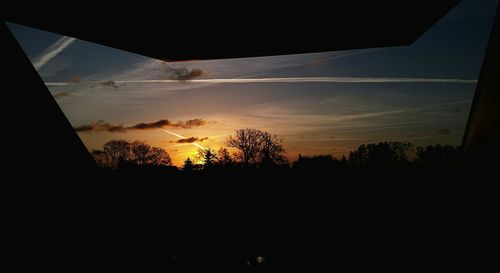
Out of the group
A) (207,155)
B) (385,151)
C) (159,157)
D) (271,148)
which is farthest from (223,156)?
(385,151)

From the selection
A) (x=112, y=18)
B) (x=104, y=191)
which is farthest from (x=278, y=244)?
(x=112, y=18)

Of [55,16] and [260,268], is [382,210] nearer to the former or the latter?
[260,268]

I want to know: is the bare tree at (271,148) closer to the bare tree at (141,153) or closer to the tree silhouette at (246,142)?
the tree silhouette at (246,142)

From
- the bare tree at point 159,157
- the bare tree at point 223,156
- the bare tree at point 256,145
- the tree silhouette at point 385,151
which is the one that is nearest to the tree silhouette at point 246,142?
the bare tree at point 256,145

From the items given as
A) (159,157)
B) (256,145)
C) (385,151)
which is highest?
(256,145)

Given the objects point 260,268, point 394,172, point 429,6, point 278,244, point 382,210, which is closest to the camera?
point 429,6

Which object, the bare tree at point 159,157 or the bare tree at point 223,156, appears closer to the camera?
the bare tree at point 159,157

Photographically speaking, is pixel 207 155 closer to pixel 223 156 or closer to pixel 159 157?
pixel 223 156

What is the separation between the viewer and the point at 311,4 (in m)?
4.34

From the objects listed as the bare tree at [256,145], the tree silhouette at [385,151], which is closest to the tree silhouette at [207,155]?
the bare tree at [256,145]

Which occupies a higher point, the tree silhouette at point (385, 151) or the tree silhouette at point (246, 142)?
the tree silhouette at point (246, 142)

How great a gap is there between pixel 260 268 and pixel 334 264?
119cm

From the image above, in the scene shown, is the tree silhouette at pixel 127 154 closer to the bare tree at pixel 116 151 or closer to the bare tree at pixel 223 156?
the bare tree at pixel 116 151

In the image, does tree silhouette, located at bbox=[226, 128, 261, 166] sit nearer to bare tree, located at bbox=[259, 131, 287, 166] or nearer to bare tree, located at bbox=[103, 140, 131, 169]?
bare tree, located at bbox=[259, 131, 287, 166]
